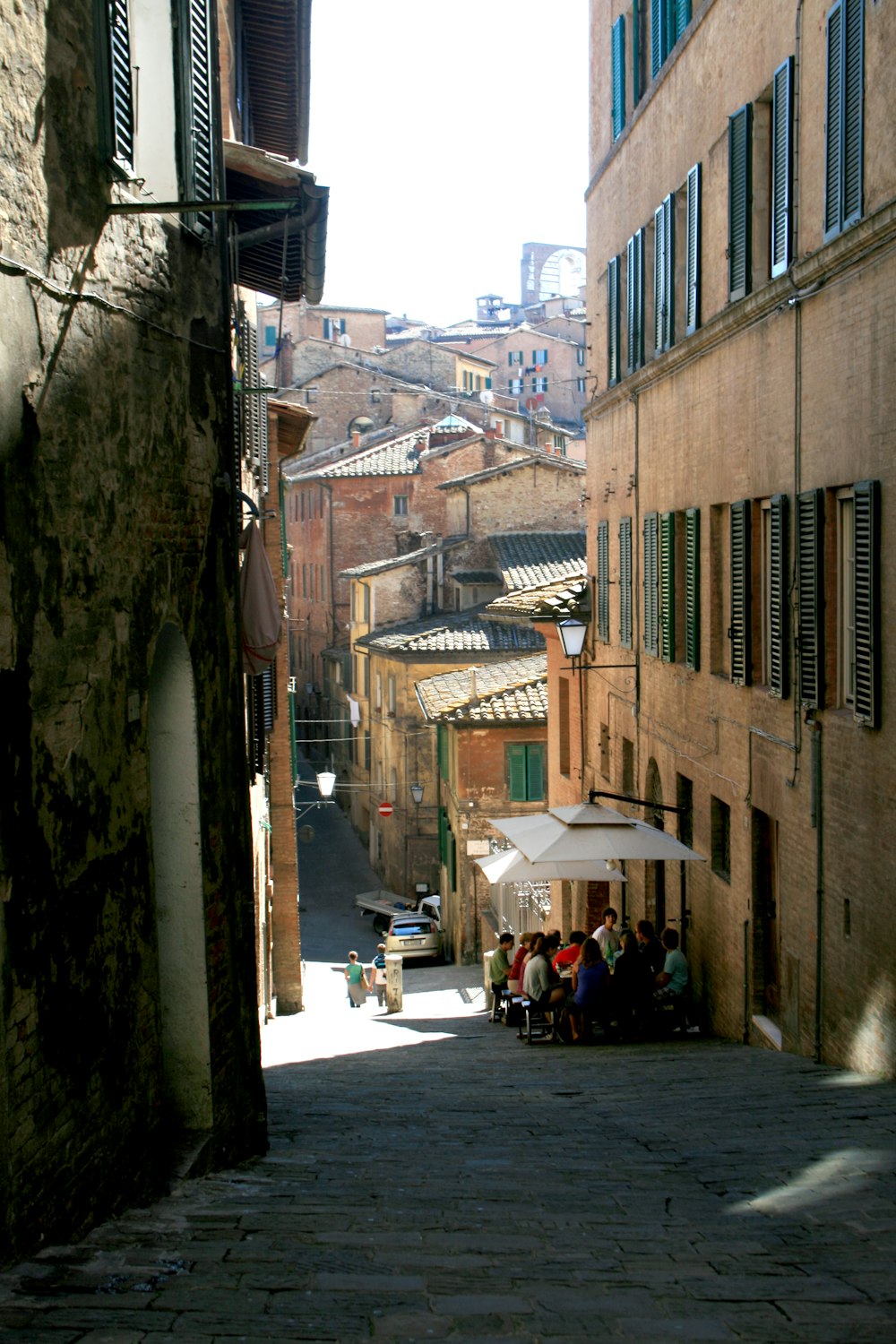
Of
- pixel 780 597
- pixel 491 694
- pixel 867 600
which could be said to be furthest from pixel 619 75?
pixel 491 694

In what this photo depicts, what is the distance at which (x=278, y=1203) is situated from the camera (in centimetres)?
677

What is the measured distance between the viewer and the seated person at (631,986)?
14031 millimetres

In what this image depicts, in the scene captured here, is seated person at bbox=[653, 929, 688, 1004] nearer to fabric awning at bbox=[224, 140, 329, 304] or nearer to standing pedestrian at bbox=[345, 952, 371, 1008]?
fabric awning at bbox=[224, 140, 329, 304]

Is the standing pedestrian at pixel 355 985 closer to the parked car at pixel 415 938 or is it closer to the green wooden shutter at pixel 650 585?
the parked car at pixel 415 938

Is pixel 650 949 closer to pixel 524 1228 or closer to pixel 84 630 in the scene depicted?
pixel 524 1228

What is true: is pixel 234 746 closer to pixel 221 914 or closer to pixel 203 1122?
pixel 221 914

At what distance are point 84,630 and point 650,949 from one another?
33.6ft

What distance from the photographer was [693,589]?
1587cm

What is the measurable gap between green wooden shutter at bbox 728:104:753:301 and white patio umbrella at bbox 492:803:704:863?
5030mm

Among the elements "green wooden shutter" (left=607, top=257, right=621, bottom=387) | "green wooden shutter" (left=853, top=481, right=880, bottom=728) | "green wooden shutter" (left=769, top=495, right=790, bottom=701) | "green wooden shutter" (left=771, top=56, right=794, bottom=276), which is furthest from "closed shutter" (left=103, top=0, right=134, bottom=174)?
"green wooden shutter" (left=607, top=257, right=621, bottom=387)

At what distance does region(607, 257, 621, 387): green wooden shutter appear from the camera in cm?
2044

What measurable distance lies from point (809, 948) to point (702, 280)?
7.06 m

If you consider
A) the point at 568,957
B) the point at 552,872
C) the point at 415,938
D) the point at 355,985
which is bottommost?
the point at 415,938

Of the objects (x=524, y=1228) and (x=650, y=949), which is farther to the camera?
(x=650, y=949)
